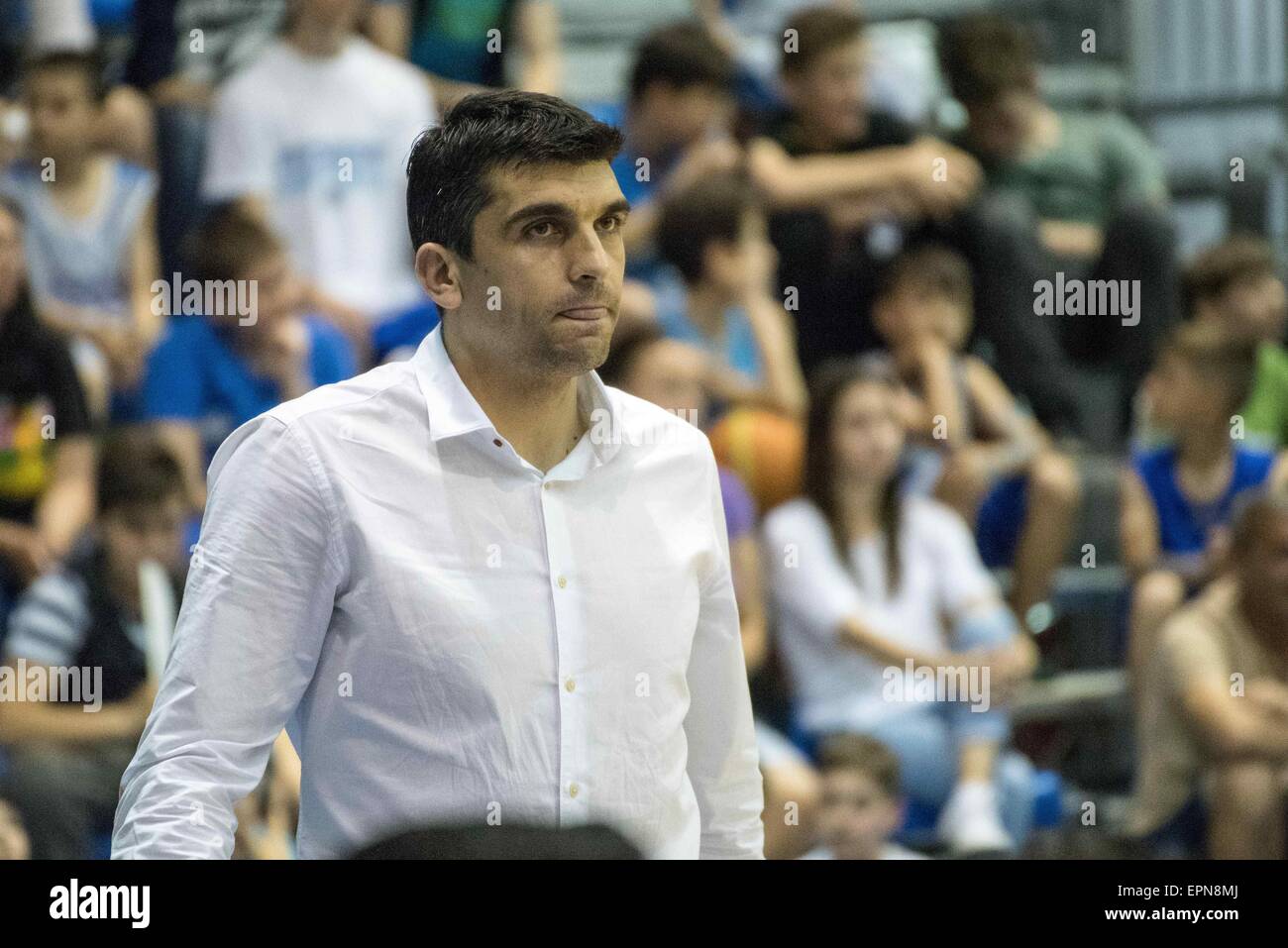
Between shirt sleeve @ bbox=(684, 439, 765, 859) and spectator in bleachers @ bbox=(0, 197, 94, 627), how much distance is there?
2.11 m

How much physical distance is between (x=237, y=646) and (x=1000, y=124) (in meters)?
2.95

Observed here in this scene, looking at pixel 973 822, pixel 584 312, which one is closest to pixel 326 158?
pixel 973 822

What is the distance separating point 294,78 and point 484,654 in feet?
8.32

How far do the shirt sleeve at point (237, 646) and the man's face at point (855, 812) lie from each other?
1.96m

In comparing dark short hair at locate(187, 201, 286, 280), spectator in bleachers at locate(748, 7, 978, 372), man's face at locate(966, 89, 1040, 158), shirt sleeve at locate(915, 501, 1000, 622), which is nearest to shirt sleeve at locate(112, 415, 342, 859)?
dark short hair at locate(187, 201, 286, 280)

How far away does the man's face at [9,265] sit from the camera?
3771 millimetres

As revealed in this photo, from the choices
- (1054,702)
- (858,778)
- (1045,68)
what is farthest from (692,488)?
(1045,68)

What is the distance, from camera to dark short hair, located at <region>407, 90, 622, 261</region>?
1.74 metres

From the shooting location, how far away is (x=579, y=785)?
1.70 m

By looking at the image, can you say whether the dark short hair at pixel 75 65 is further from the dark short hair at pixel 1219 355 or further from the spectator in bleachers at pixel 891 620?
the dark short hair at pixel 1219 355

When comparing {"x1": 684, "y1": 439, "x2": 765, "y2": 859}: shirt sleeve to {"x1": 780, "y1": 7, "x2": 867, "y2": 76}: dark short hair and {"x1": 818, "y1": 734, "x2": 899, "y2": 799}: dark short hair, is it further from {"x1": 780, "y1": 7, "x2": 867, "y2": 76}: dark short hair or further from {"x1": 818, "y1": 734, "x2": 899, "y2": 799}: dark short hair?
{"x1": 780, "y1": 7, "x2": 867, "y2": 76}: dark short hair

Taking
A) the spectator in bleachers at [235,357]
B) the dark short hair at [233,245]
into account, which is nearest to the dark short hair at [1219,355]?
the spectator in bleachers at [235,357]

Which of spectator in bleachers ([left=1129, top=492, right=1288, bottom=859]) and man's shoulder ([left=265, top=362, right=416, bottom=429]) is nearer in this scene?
man's shoulder ([left=265, top=362, right=416, bottom=429])

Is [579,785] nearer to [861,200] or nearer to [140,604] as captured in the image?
[140,604]
